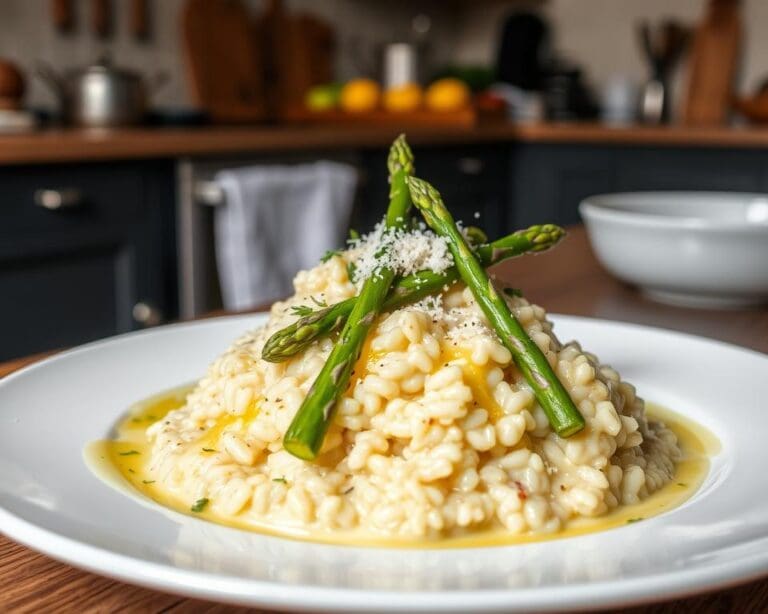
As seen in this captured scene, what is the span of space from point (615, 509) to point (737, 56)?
4403mm

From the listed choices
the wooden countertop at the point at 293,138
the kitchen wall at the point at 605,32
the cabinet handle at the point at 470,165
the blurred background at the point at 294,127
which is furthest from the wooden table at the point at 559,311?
the kitchen wall at the point at 605,32

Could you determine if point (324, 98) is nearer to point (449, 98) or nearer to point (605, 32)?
point (449, 98)

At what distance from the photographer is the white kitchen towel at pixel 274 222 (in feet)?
8.39

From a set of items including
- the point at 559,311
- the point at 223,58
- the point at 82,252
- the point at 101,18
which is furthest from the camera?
the point at 223,58

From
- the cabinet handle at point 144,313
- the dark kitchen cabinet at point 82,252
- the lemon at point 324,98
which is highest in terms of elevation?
the lemon at point 324,98

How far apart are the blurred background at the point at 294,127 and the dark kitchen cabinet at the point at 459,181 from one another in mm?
10

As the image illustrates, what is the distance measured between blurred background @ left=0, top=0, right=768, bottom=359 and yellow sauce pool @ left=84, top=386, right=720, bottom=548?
1506 mm

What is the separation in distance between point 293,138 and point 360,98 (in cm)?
109

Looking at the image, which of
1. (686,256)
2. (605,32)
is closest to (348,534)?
(686,256)

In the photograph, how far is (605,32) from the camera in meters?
4.92

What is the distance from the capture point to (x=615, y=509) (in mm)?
629

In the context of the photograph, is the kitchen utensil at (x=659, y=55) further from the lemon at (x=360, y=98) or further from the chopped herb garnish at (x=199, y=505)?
the chopped herb garnish at (x=199, y=505)

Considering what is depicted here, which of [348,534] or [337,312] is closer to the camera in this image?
[348,534]

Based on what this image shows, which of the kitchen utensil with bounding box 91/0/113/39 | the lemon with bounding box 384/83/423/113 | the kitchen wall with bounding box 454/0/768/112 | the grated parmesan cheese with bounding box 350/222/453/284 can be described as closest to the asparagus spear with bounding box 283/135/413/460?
the grated parmesan cheese with bounding box 350/222/453/284
